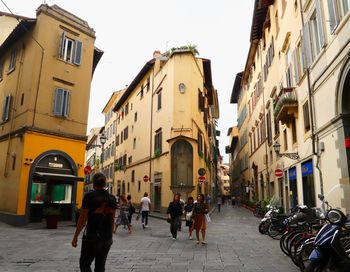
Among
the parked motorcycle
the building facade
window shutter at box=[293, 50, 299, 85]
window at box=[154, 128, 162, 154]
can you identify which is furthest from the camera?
window at box=[154, 128, 162, 154]

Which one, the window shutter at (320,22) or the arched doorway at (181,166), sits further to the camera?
the arched doorway at (181,166)

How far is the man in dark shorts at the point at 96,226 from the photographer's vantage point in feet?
14.4

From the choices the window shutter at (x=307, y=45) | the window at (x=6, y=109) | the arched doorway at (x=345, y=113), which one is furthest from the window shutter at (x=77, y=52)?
the arched doorway at (x=345, y=113)

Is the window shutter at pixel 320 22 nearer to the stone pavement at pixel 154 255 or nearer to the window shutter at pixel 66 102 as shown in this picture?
the stone pavement at pixel 154 255

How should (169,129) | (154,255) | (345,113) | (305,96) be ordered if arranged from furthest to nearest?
(169,129)
(305,96)
(345,113)
(154,255)

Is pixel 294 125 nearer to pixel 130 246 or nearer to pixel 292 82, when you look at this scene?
pixel 292 82

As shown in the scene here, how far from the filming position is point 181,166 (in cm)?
2441

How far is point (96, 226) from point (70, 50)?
52.4 feet

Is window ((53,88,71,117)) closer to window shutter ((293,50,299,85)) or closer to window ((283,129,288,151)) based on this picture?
window shutter ((293,50,299,85))

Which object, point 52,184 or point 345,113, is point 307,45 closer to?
point 345,113

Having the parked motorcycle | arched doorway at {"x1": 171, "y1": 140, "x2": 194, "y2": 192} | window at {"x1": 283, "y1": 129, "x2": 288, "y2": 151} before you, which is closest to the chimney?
arched doorway at {"x1": 171, "y1": 140, "x2": 194, "y2": 192}

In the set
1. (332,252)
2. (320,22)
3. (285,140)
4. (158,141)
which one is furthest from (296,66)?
(158,141)

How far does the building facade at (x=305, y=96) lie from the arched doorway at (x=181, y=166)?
5.97 meters

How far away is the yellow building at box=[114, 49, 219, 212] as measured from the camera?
963 inches
